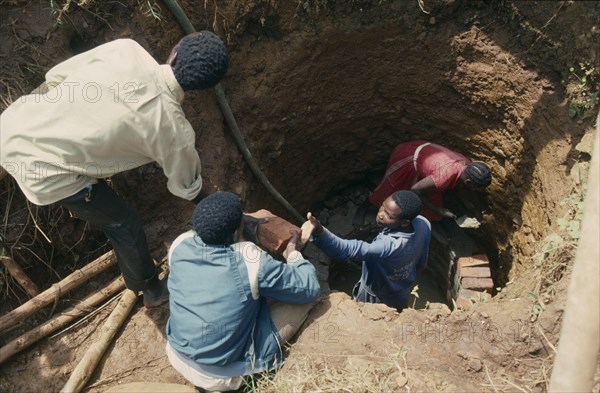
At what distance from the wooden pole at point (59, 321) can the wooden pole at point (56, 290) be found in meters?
0.10

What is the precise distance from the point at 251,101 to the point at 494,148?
2.15 m

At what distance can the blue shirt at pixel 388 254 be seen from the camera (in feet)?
10.4

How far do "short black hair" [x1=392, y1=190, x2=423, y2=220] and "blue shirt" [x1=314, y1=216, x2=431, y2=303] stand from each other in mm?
157

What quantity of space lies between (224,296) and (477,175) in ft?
7.30

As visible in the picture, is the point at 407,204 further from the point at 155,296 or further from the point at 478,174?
the point at 155,296

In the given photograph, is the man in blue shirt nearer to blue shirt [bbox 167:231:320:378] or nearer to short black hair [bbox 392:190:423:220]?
short black hair [bbox 392:190:423:220]

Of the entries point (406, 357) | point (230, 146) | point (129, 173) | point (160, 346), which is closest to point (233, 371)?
point (160, 346)

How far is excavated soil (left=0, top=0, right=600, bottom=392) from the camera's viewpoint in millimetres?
2801

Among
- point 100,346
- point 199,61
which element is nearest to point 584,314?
point 199,61

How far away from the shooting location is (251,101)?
4090 mm

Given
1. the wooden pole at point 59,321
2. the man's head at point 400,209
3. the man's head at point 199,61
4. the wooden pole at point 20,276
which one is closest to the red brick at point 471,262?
the man's head at point 400,209

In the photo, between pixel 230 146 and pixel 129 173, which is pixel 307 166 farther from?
pixel 129 173

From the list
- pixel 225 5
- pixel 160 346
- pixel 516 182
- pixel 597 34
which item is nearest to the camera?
pixel 160 346

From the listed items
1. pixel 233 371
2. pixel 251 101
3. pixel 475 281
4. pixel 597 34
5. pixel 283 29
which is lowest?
pixel 475 281
